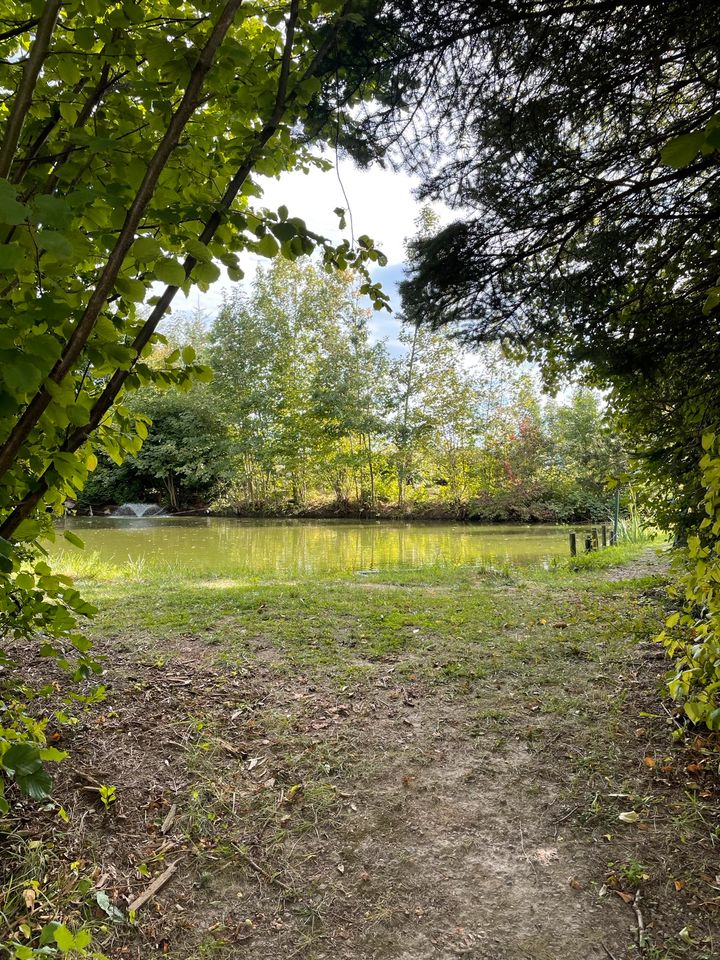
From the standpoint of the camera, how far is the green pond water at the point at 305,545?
908cm

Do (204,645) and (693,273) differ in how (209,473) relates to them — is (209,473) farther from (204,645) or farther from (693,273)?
(693,273)

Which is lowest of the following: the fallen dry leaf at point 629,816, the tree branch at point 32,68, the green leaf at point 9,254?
the fallen dry leaf at point 629,816

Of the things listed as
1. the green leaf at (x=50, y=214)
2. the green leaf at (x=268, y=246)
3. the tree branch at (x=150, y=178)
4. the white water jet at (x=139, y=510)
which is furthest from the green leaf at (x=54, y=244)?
the white water jet at (x=139, y=510)

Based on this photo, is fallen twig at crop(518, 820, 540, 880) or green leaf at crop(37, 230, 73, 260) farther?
fallen twig at crop(518, 820, 540, 880)

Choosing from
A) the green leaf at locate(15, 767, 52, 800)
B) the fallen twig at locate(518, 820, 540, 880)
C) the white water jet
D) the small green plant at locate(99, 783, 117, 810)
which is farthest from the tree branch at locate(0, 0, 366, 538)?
the white water jet

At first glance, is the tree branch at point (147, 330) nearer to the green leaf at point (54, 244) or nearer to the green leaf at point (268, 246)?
the green leaf at point (268, 246)

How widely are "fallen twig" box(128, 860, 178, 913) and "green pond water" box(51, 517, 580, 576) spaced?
5.50 metres

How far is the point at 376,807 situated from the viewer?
2.33m

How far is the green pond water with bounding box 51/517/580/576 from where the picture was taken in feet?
29.8

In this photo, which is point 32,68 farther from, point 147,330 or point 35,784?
point 35,784

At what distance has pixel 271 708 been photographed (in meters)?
2.99

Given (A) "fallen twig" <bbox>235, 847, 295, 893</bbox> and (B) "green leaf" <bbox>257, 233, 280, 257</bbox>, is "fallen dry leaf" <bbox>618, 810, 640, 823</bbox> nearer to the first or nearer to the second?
(A) "fallen twig" <bbox>235, 847, 295, 893</bbox>

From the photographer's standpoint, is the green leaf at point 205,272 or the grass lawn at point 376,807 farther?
the grass lawn at point 376,807

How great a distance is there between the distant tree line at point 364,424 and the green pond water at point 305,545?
1858 mm
